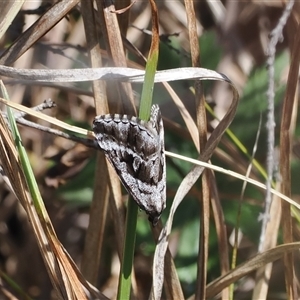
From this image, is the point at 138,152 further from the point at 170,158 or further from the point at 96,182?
the point at 170,158

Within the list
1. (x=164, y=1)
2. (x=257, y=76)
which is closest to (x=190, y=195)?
(x=257, y=76)

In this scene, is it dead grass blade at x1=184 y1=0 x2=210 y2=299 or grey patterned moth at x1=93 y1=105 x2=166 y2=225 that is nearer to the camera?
grey patterned moth at x1=93 y1=105 x2=166 y2=225

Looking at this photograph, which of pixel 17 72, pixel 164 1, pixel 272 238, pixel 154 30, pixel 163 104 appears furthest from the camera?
pixel 164 1

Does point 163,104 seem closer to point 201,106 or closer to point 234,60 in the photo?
point 201,106

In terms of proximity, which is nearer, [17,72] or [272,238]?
[17,72]

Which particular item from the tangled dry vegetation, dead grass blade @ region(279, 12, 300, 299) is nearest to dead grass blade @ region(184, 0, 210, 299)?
the tangled dry vegetation

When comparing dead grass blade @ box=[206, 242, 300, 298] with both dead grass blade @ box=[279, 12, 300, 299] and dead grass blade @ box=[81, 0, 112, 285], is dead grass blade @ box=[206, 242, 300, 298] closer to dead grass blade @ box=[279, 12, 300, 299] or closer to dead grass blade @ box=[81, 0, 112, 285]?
dead grass blade @ box=[279, 12, 300, 299]

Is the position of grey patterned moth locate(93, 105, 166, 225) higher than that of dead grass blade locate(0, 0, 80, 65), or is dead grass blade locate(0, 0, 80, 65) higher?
dead grass blade locate(0, 0, 80, 65)
